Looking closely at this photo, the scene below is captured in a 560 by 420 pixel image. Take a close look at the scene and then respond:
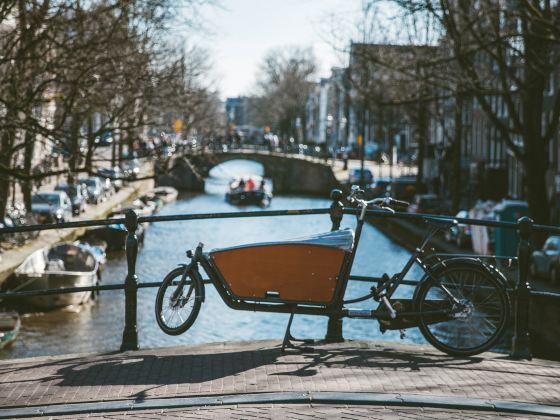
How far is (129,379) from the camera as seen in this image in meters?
6.52

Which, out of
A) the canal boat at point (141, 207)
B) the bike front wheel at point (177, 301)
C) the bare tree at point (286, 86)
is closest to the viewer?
the bike front wheel at point (177, 301)

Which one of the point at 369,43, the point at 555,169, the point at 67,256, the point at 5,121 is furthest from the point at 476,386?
the point at 555,169

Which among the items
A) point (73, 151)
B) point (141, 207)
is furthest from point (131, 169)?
point (73, 151)

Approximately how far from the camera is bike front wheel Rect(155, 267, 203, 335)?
24.1ft

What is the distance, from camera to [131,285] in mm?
7484

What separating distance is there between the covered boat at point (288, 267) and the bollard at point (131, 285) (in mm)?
568

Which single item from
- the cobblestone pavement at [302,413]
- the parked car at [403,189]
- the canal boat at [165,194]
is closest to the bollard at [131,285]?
the cobblestone pavement at [302,413]

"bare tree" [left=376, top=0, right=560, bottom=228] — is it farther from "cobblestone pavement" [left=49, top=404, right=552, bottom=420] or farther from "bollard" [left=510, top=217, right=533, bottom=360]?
"cobblestone pavement" [left=49, top=404, right=552, bottom=420]

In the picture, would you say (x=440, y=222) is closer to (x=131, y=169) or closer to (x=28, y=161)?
(x=28, y=161)

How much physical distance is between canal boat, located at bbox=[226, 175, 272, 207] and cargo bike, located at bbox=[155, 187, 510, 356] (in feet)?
199

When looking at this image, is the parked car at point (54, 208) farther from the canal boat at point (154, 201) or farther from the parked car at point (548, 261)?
the parked car at point (548, 261)

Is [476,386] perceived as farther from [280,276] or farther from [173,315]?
[173,315]

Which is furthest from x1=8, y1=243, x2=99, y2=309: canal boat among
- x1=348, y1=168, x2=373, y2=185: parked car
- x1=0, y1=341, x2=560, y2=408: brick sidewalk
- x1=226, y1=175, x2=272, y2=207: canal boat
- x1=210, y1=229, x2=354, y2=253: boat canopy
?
x1=226, y1=175, x2=272, y2=207: canal boat

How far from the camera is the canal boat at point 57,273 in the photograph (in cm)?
2666
